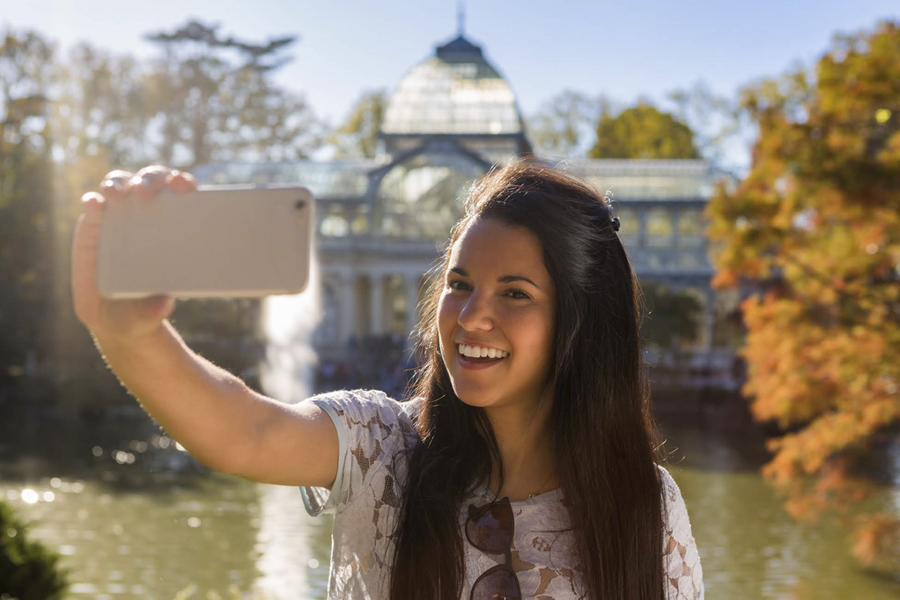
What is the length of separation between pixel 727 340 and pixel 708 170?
6680mm

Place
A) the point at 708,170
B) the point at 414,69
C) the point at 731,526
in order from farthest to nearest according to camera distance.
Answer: the point at 414,69
the point at 708,170
the point at 731,526

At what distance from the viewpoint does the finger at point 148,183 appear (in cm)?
156

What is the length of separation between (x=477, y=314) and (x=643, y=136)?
5054 centimetres

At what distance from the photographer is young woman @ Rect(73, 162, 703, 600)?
2248 millimetres

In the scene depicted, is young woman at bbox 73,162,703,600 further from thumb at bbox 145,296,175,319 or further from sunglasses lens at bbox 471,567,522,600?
thumb at bbox 145,296,175,319

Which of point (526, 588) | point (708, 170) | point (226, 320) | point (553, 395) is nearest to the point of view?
point (526, 588)

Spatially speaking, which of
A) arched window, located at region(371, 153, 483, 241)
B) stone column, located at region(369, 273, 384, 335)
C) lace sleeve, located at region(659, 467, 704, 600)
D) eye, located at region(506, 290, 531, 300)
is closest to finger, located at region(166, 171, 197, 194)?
eye, located at region(506, 290, 531, 300)

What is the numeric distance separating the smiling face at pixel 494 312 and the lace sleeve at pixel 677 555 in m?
0.39

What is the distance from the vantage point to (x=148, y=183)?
156cm

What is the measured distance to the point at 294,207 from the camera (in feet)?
5.11

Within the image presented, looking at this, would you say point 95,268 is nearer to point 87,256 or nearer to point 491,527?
point 87,256

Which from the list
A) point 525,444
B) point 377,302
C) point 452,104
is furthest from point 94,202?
point 452,104

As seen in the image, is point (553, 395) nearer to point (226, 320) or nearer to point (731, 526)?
point (731, 526)

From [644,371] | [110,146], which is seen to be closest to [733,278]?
[644,371]
